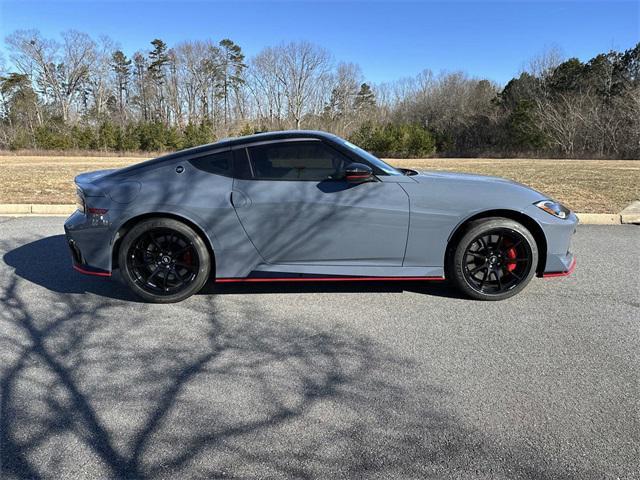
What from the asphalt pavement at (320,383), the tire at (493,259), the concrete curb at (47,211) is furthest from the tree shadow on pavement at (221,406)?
the concrete curb at (47,211)

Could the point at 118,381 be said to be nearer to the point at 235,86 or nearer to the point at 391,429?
the point at 391,429

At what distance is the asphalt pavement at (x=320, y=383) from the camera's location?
1.97 metres

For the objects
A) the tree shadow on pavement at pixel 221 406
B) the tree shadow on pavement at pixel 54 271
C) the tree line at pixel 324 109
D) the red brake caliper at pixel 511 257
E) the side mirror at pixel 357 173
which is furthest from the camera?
the tree line at pixel 324 109

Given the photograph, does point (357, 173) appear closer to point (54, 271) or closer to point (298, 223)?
point (298, 223)

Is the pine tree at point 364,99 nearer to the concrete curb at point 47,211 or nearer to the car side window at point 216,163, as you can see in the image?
the concrete curb at point 47,211

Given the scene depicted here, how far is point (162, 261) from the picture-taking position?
3760mm

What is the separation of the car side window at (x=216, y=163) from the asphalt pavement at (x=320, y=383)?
116cm

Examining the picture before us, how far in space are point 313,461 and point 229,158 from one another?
259 cm

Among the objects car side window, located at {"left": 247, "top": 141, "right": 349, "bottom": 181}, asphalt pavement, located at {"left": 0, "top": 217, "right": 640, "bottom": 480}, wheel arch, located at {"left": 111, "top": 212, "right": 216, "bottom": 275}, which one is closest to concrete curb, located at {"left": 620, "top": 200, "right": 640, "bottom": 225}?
asphalt pavement, located at {"left": 0, "top": 217, "right": 640, "bottom": 480}

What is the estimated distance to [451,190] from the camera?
373 centimetres

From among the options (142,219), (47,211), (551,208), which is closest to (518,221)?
(551,208)

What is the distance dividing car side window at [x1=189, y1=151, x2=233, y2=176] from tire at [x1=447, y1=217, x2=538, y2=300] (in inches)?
83.4

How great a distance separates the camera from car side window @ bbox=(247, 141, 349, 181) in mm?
3697

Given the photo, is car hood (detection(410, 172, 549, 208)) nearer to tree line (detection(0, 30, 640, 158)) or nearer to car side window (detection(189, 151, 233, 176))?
car side window (detection(189, 151, 233, 176))
